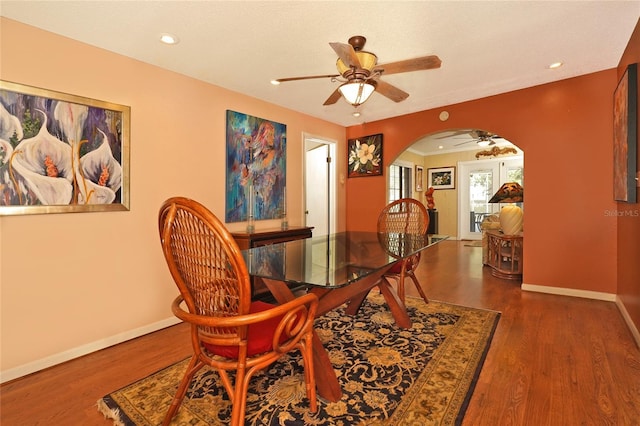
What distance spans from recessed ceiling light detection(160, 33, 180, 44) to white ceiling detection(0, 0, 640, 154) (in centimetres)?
4

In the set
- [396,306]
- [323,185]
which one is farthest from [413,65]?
[323,185]

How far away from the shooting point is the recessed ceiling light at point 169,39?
2280mm

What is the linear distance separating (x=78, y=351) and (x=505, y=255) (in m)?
4.80

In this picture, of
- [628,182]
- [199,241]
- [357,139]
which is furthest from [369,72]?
[357,139]

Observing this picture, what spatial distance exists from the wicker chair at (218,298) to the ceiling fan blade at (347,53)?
50.3 inches

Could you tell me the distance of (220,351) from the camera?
48.7 inches

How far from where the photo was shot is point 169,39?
233 cm

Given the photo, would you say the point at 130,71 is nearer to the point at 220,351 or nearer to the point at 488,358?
the point at 220,351

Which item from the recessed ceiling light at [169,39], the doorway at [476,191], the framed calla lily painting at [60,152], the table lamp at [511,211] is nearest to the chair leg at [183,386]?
the framed calla lily painting at [60,152]

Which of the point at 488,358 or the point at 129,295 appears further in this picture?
the point at 129,295

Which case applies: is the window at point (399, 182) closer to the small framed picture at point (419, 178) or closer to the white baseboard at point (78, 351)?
the small framed picture at point (419, 178)

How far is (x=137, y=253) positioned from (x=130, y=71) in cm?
157

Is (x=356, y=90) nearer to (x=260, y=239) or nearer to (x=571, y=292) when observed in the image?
(x=260, y=239)

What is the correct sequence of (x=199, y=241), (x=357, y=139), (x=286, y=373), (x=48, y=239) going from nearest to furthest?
(x=199, y=241) < (x=286, y=373) < (x=48, y=239) < (x=357, y=139)
